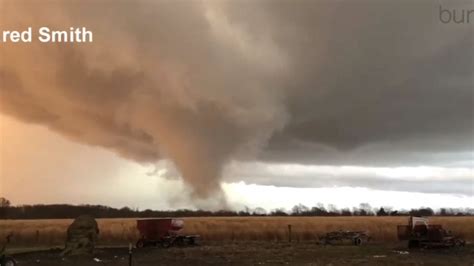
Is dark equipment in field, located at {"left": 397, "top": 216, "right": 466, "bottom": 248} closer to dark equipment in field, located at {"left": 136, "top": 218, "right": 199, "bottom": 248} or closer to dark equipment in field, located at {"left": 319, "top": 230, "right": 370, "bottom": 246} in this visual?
dark equipment in field, located at {"left": 319, "top": 230, "right": 370, "bottom": 246}

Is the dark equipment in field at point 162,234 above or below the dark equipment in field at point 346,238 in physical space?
above

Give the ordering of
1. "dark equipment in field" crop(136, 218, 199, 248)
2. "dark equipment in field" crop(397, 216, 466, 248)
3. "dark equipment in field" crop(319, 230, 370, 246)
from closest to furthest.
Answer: "dark equipment in field" crop(397, 216, 466, 248), "dark equipment in field" crop(136, 218, 199, 248), "dark equipment in field" crop(319, 230, 370, 246)

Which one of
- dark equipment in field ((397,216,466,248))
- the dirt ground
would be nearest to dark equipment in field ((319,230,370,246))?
dark equipment in field ((397,216,466,248))

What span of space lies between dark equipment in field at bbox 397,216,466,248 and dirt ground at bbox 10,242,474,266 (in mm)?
1639

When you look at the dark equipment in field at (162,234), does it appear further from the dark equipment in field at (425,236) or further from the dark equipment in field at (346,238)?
the dark equipment in field at (425,236)

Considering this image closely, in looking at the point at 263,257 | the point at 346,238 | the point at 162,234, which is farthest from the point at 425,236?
the point at 162,234

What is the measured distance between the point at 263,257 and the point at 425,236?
1494 cm

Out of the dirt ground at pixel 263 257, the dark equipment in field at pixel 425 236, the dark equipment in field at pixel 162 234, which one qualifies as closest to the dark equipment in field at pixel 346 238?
the dark equipment in field at pixel 425 236

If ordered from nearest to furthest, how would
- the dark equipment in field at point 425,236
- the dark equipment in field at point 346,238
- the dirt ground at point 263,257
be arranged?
the dirt ground at point 263,257 → the dark equipment in field at point 425,236 → the dark equipment in field at point 346,238

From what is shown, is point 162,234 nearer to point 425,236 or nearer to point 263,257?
point 263,257

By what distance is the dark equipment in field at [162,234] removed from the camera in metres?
42.2

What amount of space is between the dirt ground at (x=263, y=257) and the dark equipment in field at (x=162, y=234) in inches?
168

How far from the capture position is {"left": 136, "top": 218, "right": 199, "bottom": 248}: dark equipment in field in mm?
42156

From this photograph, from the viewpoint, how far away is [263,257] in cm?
3119
